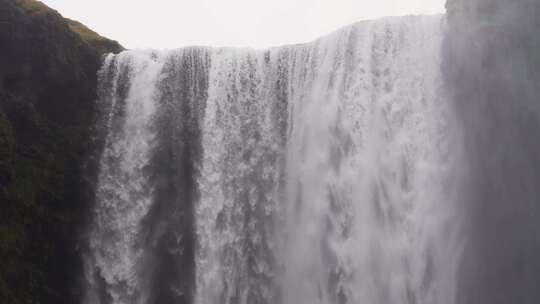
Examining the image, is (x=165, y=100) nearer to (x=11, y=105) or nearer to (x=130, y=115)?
(x=130, y=115)

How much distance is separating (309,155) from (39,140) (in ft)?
26.3

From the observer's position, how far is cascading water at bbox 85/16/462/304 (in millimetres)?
17297

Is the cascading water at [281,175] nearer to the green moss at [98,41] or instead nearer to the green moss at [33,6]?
the green moss at [98,41]

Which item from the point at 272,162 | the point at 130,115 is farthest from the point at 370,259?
the point at 130,115

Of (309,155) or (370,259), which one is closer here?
(370,259)

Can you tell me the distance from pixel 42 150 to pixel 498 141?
1286 centimetres

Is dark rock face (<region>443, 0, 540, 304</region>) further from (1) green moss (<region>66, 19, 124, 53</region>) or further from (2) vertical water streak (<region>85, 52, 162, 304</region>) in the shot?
(1) green moss (<region>66, 19, 124, 53</region>)

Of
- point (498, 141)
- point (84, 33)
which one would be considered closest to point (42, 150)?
point (84, 33)

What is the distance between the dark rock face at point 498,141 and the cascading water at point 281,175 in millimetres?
638

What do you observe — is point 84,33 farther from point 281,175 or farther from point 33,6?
point 281,175

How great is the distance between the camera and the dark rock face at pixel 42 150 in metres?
17.3

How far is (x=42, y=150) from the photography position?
1862cm

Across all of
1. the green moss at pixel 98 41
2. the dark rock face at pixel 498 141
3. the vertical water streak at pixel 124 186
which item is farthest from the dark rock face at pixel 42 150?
the dark rock face at pixel 498 141

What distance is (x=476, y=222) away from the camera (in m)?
16.4
